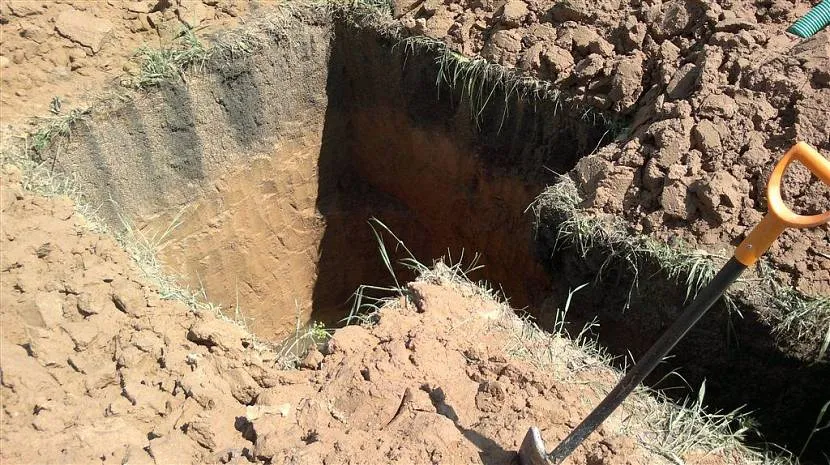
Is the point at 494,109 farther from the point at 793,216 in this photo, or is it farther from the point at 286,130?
the point at 793,216

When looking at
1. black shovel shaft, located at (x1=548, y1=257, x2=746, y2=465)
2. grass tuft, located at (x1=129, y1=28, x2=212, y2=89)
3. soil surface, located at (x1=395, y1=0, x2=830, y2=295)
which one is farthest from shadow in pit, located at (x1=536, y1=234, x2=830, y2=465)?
grass tuft, located at (x1=129, y1=28, x2=212, y2=89)

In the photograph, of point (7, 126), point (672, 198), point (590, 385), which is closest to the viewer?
point (590, 385)

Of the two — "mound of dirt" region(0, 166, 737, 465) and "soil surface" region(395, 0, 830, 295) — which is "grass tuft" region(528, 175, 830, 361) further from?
"mound of dirt" region(0, 166, 737, 465)

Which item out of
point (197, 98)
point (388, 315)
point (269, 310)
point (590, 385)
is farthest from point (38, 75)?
point (590, 385)

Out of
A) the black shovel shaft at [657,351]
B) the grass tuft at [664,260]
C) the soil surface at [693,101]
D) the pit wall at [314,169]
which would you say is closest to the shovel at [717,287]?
the black shovel shaft at [657,351]

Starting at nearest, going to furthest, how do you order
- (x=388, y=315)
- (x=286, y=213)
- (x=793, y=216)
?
1. (x=793, y=216)
2. (x=388, y=315)
3. (x=286, y=213)

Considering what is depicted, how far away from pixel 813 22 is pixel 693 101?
28.3 inches

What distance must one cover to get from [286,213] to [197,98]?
3.51 ft

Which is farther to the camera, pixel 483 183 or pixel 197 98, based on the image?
pixel 483 183

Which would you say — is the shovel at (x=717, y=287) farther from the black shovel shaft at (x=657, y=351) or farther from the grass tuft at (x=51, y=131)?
the grass tuft at (x=51, y=131)

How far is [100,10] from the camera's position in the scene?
12.4ft

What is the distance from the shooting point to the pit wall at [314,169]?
3.84 metres

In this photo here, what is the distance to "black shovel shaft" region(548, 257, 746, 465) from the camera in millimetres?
1741

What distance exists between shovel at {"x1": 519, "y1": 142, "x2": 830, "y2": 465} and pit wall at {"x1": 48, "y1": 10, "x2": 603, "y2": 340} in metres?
1.52
